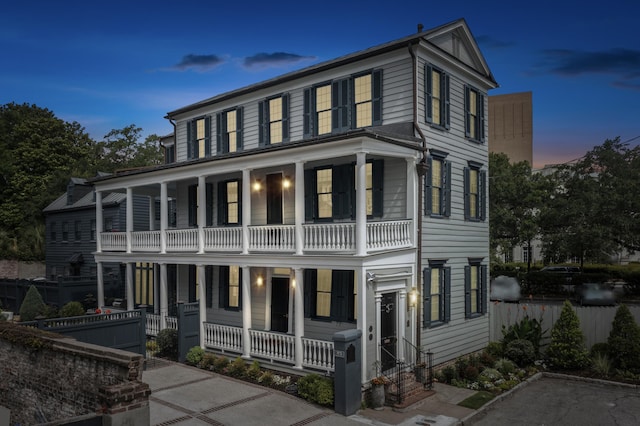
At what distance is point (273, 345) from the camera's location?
16406 mm

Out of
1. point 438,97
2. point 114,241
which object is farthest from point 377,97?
point 114,241

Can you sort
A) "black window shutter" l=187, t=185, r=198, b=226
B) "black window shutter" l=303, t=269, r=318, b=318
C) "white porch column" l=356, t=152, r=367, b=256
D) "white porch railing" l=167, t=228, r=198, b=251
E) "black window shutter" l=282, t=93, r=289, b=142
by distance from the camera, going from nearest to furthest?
"white porch column" l=356, t=152, r=367, b=256, "black window shutter" l=303, t=269, r=318, b=318, "white porch railing" l=167, t=228, r=198, b=251, "black window shutter" l=282, t=93, r=289, b=142, "black window shutter" l=187, t=185, r=198, b=226

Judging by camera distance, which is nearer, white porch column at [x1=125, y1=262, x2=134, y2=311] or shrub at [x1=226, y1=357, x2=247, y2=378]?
shrub at [x1=226, y1=357, x2=247, y2=378]

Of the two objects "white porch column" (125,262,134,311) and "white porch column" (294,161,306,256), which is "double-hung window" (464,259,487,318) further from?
"white porch column" (125,262,134,311)

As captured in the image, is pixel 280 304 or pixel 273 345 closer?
pixel 273 345

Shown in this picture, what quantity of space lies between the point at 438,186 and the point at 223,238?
7724mm

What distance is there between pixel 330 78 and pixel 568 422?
12850 millimetres

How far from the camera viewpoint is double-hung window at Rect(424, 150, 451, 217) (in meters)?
17.0

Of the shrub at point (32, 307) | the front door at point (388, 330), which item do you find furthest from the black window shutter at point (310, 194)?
the shrub at point (32, 307)

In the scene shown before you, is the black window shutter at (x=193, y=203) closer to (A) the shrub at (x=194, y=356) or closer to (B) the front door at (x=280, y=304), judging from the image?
(B) the front door at (x=280, y=304)

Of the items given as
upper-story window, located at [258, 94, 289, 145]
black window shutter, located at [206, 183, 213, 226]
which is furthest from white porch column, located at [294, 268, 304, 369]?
black window shutter, located at [206, 183, 213, 226]

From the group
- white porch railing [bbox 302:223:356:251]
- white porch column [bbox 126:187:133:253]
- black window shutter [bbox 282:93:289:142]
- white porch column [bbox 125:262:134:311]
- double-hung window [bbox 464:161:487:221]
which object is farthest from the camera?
white porch column [bbox 125:262:134:311]

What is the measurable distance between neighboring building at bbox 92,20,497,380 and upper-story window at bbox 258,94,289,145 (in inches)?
2.1

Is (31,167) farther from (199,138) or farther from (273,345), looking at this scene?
(273,345)
